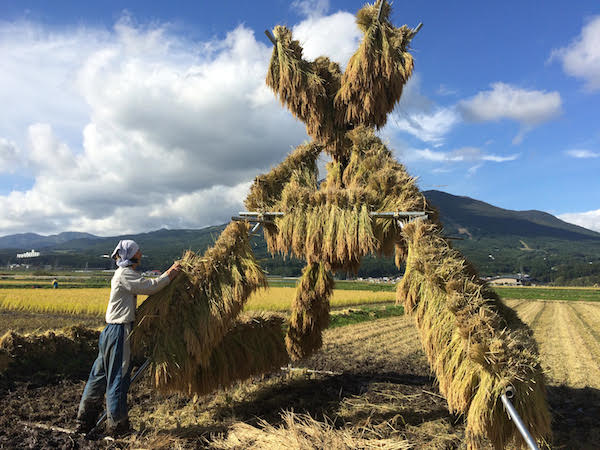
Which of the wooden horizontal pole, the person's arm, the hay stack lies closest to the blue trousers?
the person's arm

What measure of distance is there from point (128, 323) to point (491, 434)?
151 inches

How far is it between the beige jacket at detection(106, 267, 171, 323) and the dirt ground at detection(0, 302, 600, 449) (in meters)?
1.29

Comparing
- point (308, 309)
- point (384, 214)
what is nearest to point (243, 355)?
point (308, 309)

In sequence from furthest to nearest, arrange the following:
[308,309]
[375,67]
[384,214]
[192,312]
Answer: [308,309] < [375,67] < [384,214] < [192,312]

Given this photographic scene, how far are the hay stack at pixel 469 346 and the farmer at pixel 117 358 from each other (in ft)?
9.37

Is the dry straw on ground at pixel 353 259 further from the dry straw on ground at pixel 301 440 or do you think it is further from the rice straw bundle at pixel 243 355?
the dry straw on ground at pixel 301 440

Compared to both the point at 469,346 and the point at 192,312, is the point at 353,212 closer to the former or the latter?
the point at 469,346

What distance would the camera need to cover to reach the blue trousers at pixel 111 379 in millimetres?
4164

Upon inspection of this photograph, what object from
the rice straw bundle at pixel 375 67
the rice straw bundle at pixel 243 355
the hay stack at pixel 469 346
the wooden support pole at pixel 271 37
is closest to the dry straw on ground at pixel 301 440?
the rice straw bundle at pixel 243 355

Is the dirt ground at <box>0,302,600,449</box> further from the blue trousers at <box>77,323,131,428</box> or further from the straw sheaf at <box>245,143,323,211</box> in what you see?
the straw sheaf at <box>245,143,323,211</box>

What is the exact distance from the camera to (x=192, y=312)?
443 cm

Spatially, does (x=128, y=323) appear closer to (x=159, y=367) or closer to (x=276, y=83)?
(x=159, y=367)

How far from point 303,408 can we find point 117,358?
2.77m

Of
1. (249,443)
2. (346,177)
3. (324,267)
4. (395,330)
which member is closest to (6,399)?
(249,443)
